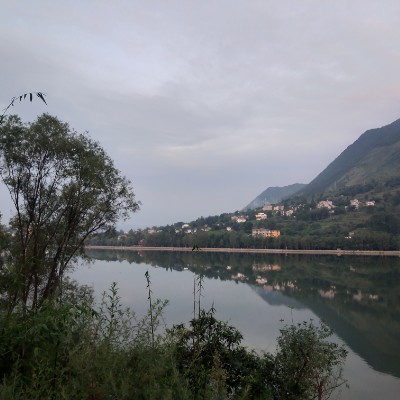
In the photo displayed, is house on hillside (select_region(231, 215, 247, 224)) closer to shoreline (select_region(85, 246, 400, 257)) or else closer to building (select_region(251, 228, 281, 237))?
building (select_region(251, 228, 281, 237))

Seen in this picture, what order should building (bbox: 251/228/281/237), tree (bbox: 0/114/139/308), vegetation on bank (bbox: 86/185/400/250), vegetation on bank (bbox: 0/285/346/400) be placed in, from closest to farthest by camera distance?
vegetation on bank (bbox: 0/285/346/400), tree (bbox: 0/114/139/308), vegetation on bank (bbox: 86/185/400/250), building (bbox: 251/228/281/237)

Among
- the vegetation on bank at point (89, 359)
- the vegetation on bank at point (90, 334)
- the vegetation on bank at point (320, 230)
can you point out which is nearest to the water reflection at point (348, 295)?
the vegetation on bank at point (90, 334)

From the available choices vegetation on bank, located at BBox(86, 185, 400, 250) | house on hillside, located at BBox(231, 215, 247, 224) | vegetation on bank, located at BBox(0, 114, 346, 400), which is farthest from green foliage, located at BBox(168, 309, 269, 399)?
house on hillside, located at BBox(231, 215, 247, 224)

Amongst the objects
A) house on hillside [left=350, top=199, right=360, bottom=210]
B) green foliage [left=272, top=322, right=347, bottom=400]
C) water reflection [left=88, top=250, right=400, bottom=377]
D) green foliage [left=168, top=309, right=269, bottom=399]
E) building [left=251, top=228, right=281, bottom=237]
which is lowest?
water reflection [left=88, top=250, right=400, bottom=377]

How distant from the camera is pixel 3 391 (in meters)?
2.34

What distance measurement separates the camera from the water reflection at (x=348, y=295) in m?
24.8

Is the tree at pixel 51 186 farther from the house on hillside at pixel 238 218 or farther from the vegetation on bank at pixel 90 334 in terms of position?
the house on hillside at pixel 238 218

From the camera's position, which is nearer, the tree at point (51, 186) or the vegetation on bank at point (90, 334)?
the vegetation on bank at point (90, 334)

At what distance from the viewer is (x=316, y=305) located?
3644 centimetres

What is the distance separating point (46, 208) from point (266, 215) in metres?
159

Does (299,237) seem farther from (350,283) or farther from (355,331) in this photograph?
(355,331)

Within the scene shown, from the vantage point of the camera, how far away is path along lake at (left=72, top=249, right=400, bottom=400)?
782 inches

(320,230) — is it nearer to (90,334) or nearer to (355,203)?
(355,203)

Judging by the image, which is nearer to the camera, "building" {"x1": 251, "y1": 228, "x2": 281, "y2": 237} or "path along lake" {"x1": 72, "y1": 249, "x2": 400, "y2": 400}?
"path along lake" {"x1": 72, "y1": 249, "x2": 400, "y2": 400}
